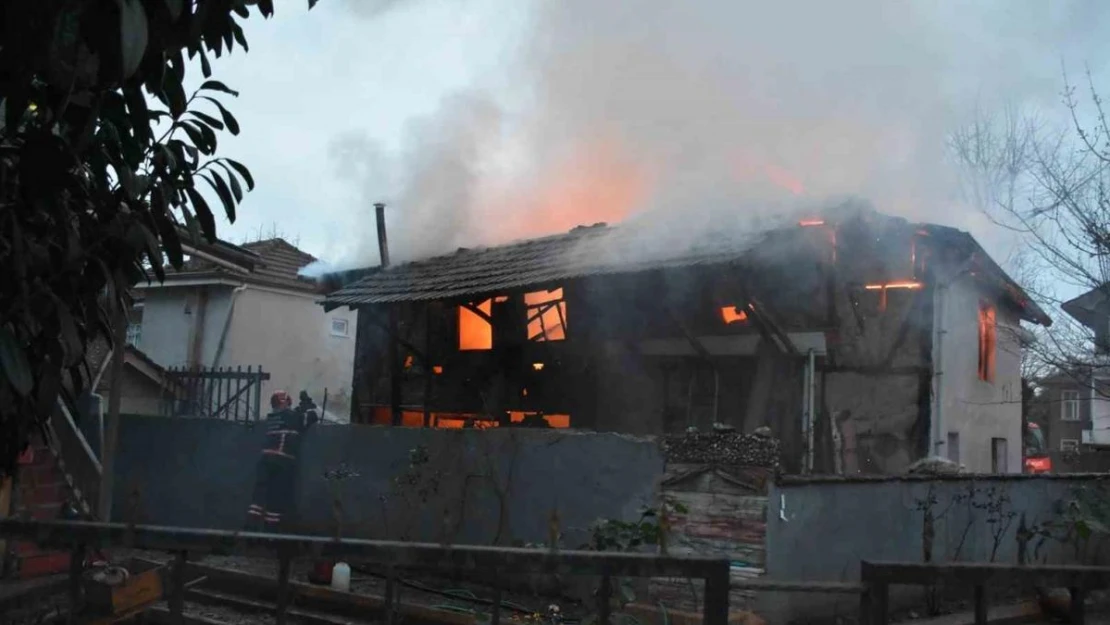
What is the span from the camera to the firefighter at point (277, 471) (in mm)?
10562

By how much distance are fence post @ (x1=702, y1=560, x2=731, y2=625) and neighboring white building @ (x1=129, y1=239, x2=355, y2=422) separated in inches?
692

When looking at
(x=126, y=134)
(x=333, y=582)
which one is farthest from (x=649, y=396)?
(x=126, y=134)

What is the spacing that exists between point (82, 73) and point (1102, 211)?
9.60 meters

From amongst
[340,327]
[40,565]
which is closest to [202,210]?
[40,565]

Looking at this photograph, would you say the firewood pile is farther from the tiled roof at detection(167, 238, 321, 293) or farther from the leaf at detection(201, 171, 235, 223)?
the tiled roof at detection(167, 238, 321, 293)

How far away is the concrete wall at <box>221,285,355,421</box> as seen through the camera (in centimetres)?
2039

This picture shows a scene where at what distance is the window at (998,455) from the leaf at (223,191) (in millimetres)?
15328

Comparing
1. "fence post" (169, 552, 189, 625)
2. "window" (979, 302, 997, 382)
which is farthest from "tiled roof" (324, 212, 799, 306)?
"fence post" (169, 552, 189, 625)

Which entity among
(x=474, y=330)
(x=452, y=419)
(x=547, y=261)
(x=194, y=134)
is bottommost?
(x=452, y=419)

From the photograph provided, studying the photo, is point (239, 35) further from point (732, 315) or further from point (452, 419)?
point (452, 419)

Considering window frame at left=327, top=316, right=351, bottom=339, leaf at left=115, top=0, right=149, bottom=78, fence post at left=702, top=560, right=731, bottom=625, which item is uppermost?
window frame at left=327, top=316, right=351, bottom=339

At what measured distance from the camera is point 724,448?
759 cm

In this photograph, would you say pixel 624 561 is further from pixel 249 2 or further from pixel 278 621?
pixel 249 2

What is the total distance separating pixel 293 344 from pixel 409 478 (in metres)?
12.6
